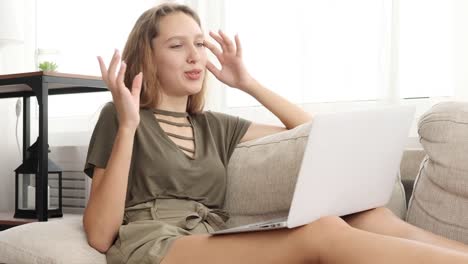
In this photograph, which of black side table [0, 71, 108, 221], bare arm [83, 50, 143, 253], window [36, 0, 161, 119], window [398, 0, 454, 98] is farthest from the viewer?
window [36, 0, 161, 119]

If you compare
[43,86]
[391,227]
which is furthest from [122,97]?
[43,86]

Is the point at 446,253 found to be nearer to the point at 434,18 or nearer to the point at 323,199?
the point at 323,199

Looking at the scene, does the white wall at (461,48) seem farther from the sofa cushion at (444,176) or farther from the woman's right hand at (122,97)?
the woman's right hand at (122,97)

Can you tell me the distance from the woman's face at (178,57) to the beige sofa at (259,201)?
220mm

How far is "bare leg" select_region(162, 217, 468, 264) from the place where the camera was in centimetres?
116

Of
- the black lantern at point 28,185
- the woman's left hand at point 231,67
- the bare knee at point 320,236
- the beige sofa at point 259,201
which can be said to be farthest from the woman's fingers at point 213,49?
the black lantern at point 28,185

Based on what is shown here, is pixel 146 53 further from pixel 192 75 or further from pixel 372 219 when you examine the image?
pixel 372 219

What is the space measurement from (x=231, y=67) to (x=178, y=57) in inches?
7.8

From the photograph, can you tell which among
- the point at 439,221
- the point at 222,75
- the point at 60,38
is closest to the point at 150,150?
the point at 222,75

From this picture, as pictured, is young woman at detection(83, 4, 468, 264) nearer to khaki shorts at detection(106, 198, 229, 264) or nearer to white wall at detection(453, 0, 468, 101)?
khaki shorts at detection(106, 198, 229, 264)

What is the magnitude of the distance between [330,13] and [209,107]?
1.91 feet

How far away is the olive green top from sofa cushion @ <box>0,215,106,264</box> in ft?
0.54

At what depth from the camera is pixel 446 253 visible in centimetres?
114

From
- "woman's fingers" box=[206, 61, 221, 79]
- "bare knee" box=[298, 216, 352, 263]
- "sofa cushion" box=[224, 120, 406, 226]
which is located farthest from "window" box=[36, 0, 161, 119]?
"bare knee" box=[298, 216, 352, 263]
